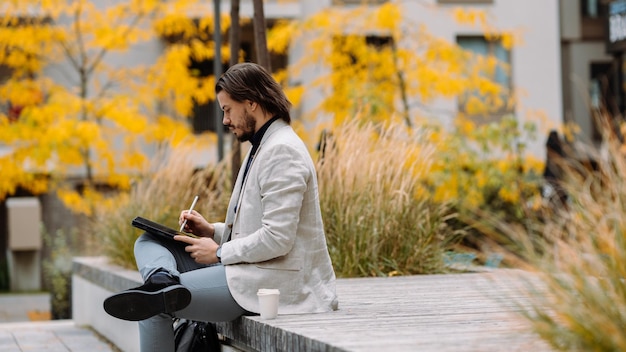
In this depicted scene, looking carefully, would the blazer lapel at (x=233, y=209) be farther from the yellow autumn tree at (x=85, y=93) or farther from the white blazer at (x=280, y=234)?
the yellow autumn tree at (x=85, y=93)

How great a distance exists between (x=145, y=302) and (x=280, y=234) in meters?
0.66

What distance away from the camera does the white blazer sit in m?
5.32

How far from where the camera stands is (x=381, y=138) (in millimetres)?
9164

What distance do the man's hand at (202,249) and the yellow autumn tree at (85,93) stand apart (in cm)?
1172

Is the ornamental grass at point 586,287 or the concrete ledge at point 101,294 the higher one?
the ornamental grass at point 586,287

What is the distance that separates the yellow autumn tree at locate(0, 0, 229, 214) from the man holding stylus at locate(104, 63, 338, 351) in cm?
1172

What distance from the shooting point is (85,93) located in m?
19.6

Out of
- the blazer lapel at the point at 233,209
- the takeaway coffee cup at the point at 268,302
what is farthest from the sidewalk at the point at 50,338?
the takeaway coffee cup at the point at 268,302

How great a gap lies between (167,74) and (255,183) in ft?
45.8

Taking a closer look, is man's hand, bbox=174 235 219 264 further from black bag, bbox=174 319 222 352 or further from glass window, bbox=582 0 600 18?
glass window, bbox=582 0 600 18

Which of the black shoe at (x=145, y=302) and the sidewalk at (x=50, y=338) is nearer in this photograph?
the black shoe at (x=145, y=302)

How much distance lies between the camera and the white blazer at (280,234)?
5320 mm

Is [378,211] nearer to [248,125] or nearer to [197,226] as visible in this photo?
[197,226]

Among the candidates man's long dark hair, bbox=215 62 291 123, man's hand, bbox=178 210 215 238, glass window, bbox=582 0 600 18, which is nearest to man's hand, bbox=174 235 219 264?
man's hand, bbox=178 210 215 238
